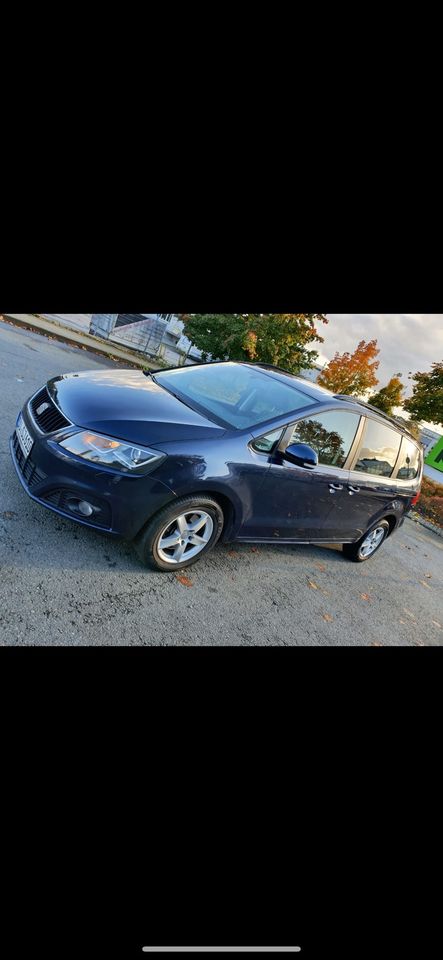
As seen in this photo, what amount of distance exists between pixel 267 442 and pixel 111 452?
1.24 m

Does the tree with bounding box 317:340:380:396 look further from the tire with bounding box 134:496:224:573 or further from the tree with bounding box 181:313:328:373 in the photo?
the tire with bounding box 134:496:224:573

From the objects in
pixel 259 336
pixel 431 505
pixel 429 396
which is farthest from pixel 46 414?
pixel 429 396

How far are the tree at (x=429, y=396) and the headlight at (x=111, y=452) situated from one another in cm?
1554

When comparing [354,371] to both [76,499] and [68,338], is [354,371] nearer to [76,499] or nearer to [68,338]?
[68,338]

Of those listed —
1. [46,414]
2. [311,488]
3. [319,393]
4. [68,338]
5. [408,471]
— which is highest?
[319,393]

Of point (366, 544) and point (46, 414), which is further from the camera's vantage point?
point (366, 544)

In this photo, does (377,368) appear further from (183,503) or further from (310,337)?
(183,503)

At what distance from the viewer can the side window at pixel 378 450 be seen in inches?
167

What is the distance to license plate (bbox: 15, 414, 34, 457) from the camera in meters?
2.95

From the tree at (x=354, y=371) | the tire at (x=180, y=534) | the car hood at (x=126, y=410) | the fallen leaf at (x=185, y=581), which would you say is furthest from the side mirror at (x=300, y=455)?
the tree at (x=354, y=371)

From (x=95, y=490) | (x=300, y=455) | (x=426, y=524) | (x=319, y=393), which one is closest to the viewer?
(x=95, y=490)

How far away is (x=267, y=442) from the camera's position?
3312mm

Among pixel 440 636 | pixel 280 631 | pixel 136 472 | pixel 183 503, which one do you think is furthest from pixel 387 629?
pixel 136 472
